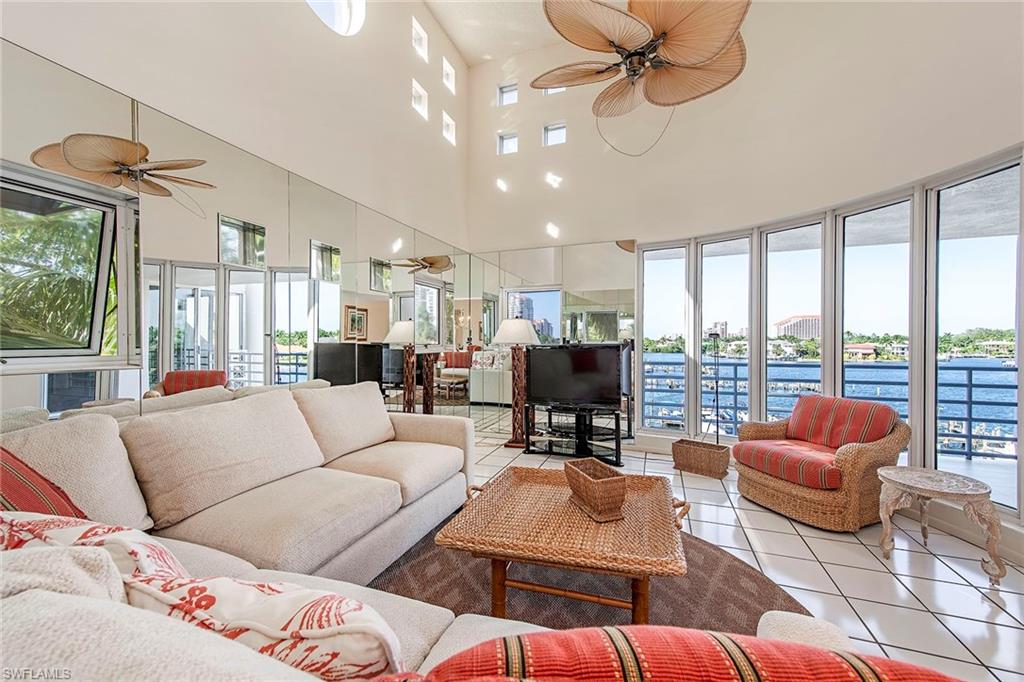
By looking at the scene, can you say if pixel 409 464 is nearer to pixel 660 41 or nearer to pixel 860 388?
pixel 660 41

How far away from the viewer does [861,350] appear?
363cm

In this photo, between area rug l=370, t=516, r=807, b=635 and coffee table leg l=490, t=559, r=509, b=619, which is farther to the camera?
area rug l=370, t=516, r=807, b=635

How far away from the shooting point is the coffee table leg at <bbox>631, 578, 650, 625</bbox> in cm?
160

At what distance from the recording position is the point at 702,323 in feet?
15.9

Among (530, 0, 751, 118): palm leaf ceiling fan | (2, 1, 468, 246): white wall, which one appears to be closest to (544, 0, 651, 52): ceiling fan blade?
(530, 0, 751, 118): palm leaf ceiling fan

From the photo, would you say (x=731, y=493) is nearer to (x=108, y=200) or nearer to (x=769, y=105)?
(x=769, y=105)

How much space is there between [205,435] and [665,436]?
4.43 meters

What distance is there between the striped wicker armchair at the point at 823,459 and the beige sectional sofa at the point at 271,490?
2406 millimetres

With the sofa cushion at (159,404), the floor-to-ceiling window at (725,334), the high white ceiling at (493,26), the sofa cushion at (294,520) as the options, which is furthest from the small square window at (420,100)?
the sofa cushion at (294,520)

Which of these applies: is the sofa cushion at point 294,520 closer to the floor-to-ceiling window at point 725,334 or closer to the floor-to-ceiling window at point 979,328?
the floor-to-ceiling window at point 725,334

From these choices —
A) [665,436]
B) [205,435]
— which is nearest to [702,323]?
[665,436]

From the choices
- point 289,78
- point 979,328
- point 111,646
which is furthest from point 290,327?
point 979,328

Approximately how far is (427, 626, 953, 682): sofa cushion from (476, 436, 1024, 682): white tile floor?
2003mm

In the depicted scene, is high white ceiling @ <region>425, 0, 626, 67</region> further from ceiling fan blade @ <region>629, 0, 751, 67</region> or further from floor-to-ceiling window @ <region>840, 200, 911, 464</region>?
floor-to-ceiling window @ <region>840, 200, 911, 464</region>
